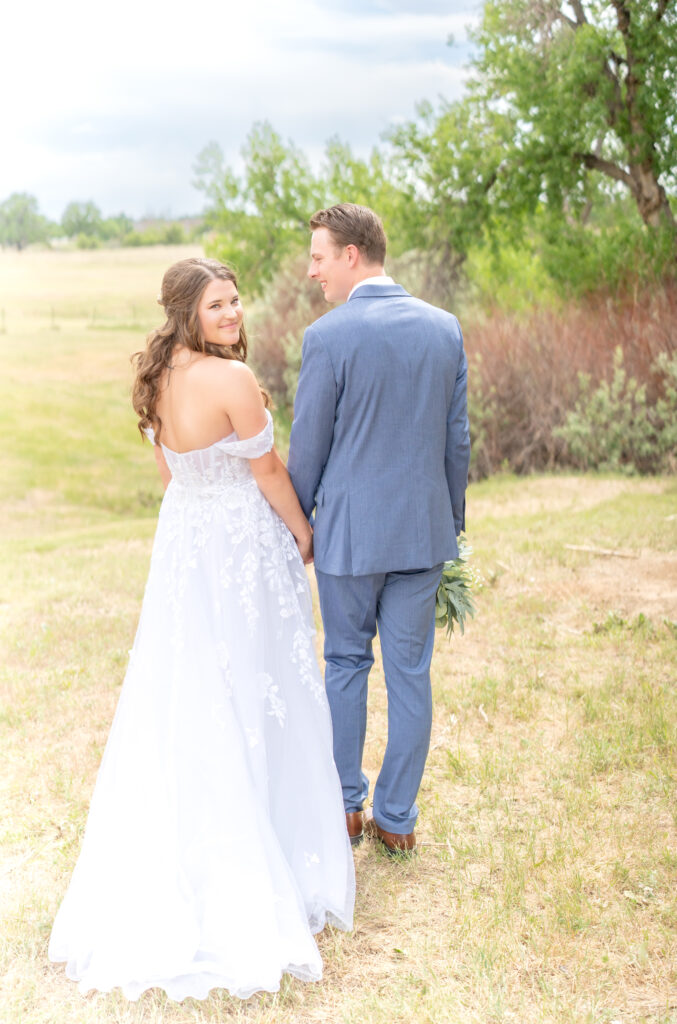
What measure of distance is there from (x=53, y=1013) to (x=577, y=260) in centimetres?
1457

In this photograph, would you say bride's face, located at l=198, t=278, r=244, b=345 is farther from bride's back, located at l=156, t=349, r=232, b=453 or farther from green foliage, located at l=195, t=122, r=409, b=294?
green foliage, located at l=195, t=122, r=409, b=294

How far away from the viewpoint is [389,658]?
3541 millimetres

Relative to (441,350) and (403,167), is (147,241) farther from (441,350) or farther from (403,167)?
(441,350)

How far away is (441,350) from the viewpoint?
3266mm

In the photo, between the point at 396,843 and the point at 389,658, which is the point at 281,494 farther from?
the point at 396,843

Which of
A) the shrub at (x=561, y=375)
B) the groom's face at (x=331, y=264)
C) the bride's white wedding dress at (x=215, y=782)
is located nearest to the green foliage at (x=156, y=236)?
the shrub at (x=561, y=375)

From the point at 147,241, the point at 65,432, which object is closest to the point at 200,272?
the point at 65,432

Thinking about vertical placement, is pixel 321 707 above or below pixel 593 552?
above

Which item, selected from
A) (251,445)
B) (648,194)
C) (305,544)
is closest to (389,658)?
(305,544)

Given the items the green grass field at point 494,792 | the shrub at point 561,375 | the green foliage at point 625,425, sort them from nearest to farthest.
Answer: the green grass field at point 494,792 → the green foliage at point 625,425 → the shrub at point 561,375

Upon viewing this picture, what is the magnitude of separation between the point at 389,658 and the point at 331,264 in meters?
1.42

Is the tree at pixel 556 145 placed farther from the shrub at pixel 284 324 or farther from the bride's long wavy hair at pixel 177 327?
the bride's long wavy hair at pixel 177 327

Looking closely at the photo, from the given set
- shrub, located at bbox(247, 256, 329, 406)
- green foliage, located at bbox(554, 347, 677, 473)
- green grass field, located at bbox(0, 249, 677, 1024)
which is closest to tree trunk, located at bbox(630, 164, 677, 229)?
green foliage, located at bbox(554, 347, 677, 473)

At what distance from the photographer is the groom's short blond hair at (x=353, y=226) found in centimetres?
322
